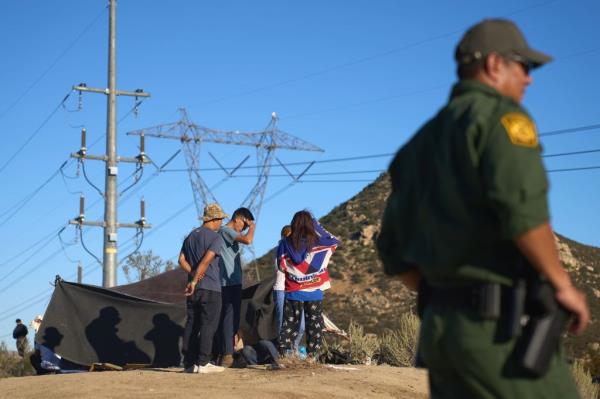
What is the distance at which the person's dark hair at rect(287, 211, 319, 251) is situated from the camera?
11.2 meters

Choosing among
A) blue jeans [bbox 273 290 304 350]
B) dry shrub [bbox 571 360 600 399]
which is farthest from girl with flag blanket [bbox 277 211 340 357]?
dry shrub [bbox 571 360 600 399]

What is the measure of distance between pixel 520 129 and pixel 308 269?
8321 mm

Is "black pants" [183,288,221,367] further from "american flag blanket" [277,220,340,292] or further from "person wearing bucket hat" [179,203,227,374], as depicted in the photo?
"american flag blanket" [277,220,340,292]

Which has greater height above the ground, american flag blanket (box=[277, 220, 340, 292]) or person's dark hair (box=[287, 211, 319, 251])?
person's dark hair (box=[287, 211, 319, 251])

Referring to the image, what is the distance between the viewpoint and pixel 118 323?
13477mm

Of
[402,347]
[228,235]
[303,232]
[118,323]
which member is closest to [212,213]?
[228,235]

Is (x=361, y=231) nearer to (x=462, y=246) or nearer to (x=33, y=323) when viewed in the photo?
(x=33, y=323)

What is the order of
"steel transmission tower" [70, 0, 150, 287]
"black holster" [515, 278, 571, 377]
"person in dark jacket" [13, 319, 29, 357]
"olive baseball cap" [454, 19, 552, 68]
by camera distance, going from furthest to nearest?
"steel transmission tower" [70, 0, 150, 287]
"person in dark jacket" [13, 319, 29, 357]
"olive baseball cap" [454, 19, 552, 68]
"black holster" [515, 278, 571, 377]

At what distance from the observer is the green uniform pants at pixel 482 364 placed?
297 cm

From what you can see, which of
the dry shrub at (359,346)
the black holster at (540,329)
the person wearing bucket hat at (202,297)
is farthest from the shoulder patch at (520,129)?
the dry shrub at (359,346)

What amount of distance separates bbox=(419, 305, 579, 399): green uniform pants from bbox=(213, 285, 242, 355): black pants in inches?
343

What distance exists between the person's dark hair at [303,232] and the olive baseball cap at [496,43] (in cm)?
789

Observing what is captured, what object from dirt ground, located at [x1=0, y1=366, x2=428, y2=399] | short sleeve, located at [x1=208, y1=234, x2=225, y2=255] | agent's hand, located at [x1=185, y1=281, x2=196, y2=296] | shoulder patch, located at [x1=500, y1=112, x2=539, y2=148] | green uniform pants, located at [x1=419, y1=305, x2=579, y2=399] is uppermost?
short sleeve, located at [x1=208, y1=234, x2=225, y2=255]

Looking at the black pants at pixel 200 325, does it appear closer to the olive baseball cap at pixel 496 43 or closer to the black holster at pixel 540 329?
the olive baseball cap at pixel 496 43
